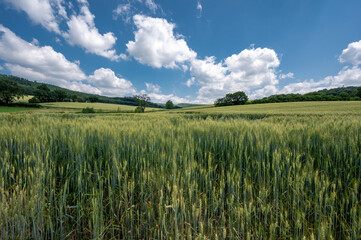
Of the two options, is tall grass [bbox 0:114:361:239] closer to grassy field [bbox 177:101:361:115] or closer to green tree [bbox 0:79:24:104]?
grassy field [bbox 177:101:361:115]

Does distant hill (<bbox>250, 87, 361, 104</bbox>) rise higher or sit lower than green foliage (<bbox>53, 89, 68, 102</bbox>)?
lower

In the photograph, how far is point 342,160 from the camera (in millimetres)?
1783

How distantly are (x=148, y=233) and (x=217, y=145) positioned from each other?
124 centimetres

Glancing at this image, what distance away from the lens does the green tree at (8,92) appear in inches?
1986

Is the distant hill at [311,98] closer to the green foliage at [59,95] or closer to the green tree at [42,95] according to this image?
the green foliage at [59,95]

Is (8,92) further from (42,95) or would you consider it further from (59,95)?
(59,95)

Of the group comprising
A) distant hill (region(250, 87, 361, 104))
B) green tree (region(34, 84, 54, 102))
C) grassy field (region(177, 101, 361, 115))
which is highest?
green tree (region(34, 84, 54, 102))

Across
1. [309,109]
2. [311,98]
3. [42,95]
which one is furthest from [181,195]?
[42,95]

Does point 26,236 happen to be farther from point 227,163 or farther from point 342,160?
point 342,160

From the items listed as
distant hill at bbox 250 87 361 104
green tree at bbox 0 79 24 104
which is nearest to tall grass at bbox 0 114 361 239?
distant hill at bbox 250 87 361 104

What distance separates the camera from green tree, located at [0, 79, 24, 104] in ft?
165

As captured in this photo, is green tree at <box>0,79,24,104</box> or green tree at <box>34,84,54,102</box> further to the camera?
green tree at <box>34,84,54,102</box>

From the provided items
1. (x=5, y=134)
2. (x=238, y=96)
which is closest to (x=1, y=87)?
(x=5, y=134)

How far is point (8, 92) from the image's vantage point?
5100 centimetres
